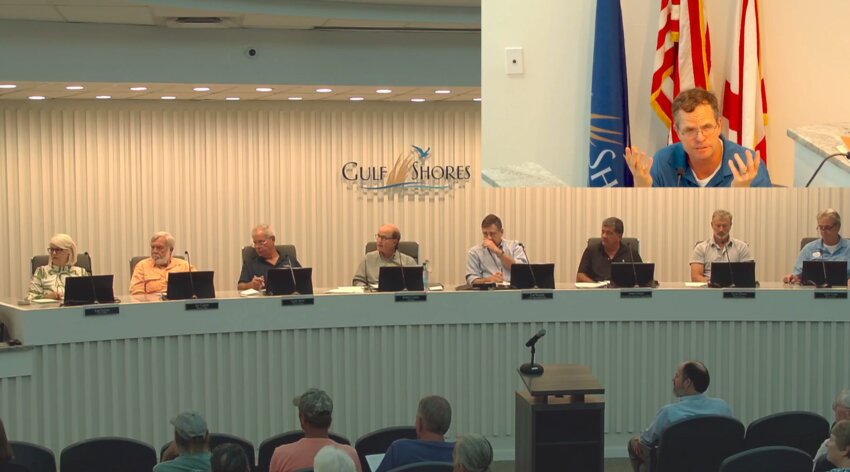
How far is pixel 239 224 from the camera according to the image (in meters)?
11.9

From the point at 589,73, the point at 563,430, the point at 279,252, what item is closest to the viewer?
the point at 563,430

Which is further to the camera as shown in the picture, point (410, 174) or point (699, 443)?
point (410, 174)

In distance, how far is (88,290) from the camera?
6754 millimetres

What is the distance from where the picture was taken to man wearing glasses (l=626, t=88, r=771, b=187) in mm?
7984

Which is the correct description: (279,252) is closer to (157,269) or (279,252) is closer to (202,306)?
(157,269)

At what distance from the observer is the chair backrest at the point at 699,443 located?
16.2ft

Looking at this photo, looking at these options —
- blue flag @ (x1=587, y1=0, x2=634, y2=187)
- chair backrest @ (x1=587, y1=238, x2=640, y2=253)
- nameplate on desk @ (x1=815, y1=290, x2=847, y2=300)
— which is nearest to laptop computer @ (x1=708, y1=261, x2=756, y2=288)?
nameplate on desk @ (x1=815, y1=290, x2=847, y2=300)

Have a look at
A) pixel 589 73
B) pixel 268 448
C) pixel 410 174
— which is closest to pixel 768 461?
pixel 268 448

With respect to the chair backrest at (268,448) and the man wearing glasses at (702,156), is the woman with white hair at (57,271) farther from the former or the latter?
the man wearing glasses at (702,156)

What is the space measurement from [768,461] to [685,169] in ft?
13.3

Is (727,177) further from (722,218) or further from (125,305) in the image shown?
(125,305)

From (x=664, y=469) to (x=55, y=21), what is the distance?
6805 millimetres

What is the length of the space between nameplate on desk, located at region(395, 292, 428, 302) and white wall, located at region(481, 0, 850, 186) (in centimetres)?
159

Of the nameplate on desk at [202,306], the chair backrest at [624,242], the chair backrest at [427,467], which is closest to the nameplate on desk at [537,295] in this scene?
the chair backrest at [624,242]
